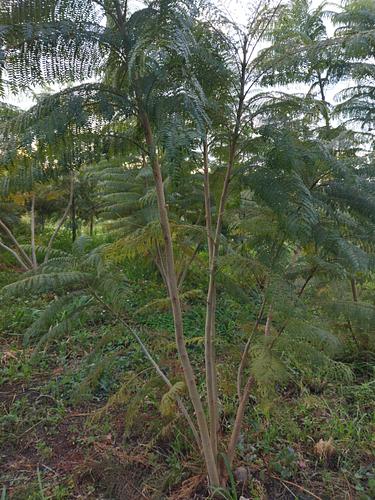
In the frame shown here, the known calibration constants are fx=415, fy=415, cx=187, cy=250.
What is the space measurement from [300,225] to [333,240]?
0.57ft

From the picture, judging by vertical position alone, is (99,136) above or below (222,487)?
above

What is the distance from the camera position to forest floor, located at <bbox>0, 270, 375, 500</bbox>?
1878 millimetres

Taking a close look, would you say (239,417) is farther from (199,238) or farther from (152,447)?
(199,238)

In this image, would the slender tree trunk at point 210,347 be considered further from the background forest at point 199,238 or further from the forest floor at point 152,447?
the forest floor at point 152,447

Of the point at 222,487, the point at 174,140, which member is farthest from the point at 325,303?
the point at 174,140

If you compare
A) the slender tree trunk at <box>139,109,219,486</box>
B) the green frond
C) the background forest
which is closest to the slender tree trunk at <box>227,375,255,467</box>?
the background forest

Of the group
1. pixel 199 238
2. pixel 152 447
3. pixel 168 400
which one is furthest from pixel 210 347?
pixel 152 447

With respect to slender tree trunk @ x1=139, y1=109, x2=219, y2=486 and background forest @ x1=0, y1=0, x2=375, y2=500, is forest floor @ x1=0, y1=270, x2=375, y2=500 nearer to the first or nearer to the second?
background forest @ x1=0, y1=0, x2=375, y2=500

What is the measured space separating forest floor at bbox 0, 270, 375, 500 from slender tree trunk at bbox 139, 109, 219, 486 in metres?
0.19

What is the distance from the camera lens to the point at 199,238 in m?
1.99

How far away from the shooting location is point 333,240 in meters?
1.42

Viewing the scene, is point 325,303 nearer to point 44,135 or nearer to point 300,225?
point 300,225

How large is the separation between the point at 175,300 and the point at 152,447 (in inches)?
39.5

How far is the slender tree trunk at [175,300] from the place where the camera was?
4.52 feet
